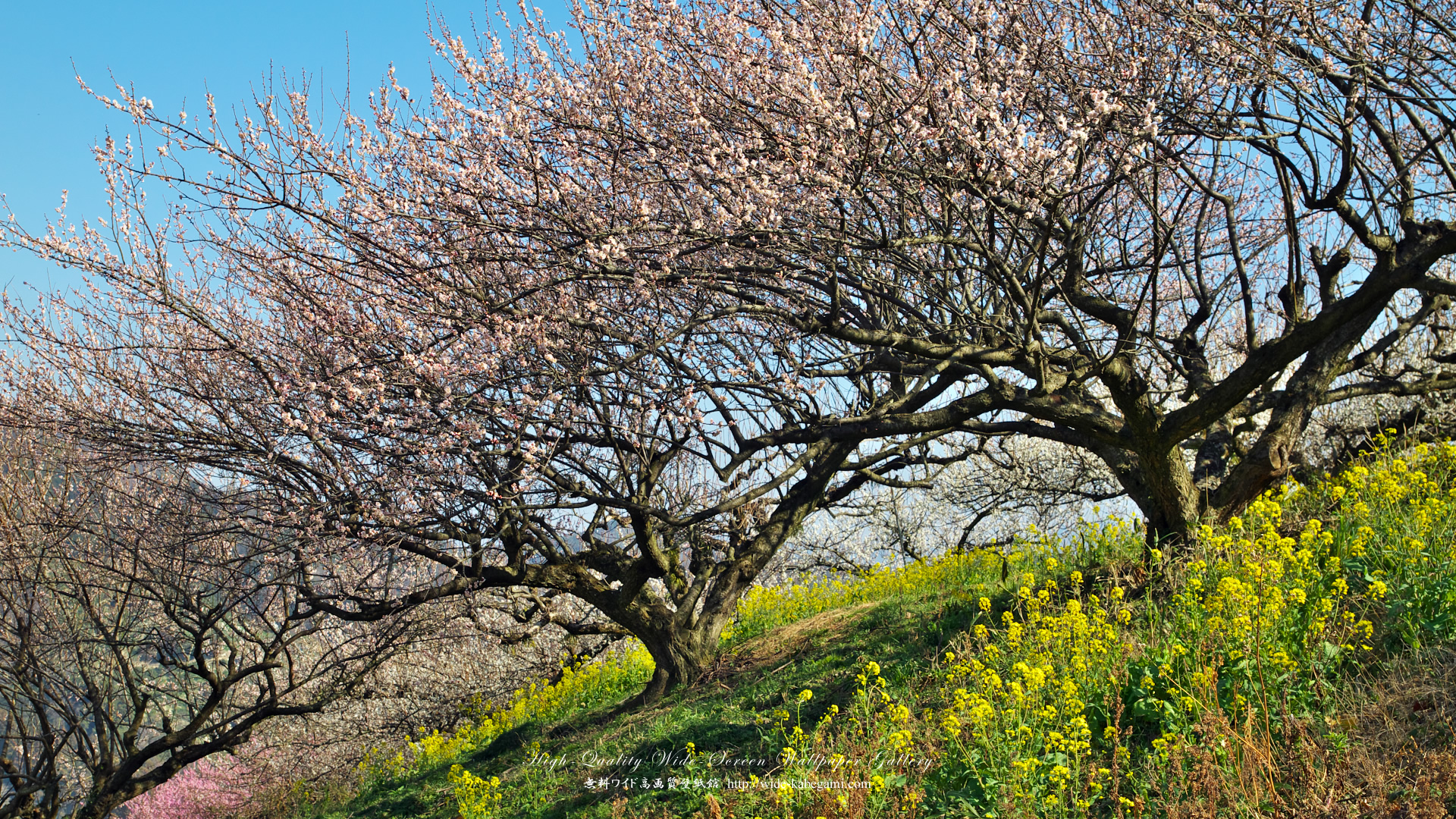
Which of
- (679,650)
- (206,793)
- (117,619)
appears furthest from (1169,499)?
(206,793)

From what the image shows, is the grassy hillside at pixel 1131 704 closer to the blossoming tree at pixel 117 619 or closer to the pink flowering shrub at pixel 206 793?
the blossoming tree at pixel 117 619

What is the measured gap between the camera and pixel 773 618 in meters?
11.4

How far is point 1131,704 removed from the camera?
14.7 feet

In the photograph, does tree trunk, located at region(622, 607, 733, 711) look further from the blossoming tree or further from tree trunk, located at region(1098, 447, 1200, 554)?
tree trunk, located at region(1098, 447, 1200, 554)

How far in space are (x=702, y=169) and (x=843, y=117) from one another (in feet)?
4.04

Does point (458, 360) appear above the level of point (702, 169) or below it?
below

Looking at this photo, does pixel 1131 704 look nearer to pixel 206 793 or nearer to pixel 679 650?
pixel 679 650

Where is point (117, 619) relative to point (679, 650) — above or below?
above

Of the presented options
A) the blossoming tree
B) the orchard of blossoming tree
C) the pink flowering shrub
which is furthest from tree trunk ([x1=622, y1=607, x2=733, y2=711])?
the pink flowering shrub

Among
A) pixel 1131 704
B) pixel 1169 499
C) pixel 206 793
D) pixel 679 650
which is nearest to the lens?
pixel 1131 704

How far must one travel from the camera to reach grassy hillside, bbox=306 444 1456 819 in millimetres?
3672

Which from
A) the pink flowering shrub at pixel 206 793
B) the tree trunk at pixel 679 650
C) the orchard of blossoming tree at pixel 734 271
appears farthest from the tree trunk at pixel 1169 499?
the pink flowering shrub at pixel 206 793

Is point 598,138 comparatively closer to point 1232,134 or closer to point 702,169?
point 702,169

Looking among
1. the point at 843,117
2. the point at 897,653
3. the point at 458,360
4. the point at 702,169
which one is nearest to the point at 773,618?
the point at 897,653
